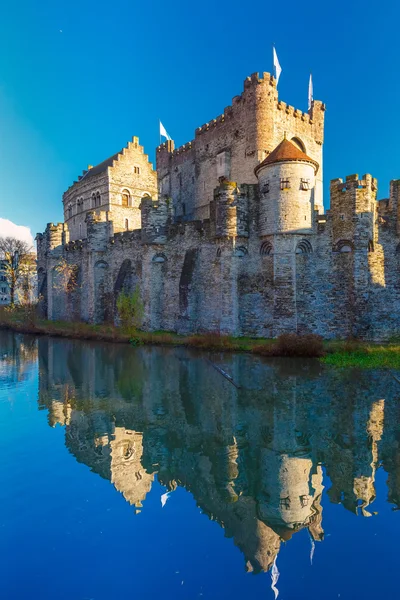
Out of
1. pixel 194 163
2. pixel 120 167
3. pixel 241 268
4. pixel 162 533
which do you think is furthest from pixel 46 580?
pixel 120 167

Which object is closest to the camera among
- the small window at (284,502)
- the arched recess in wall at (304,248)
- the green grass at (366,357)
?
the small window at (284,502)

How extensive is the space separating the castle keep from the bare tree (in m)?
14.6

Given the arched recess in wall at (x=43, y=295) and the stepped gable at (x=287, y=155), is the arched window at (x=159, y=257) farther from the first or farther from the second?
the arched recess in wall at (x=43, y=295)

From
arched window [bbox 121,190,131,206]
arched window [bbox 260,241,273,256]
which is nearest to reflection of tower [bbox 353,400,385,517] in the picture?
arched window [bbox 260,241,273,256]

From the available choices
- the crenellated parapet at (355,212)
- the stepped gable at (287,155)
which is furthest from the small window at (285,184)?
the crenellated parapet at (355,212)

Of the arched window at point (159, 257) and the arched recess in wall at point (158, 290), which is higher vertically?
the arched window at point (159, 257)

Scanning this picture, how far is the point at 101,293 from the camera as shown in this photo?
1244 inches

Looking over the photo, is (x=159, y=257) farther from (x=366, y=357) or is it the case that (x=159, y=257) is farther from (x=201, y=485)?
(x=201, y=485)

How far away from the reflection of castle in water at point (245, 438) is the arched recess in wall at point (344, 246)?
7.75 meters

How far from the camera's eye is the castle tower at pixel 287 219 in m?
20.5

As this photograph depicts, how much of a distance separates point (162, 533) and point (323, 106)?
34213 mm

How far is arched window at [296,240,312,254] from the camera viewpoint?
21188mm

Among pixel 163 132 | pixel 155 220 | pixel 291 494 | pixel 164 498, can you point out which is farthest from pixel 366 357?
pixel 163 132

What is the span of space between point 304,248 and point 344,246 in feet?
6.79
